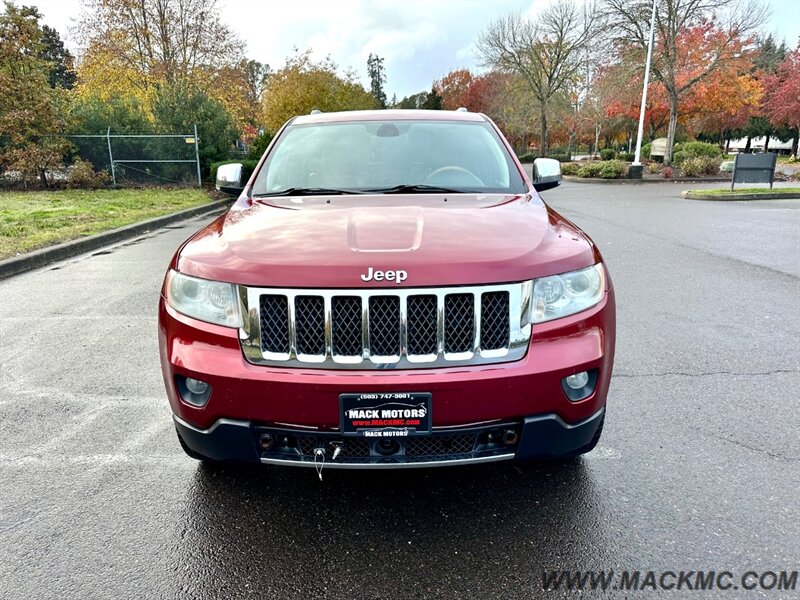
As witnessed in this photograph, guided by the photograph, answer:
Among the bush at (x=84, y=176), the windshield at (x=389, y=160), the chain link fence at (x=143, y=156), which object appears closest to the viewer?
the windshield at (x=389, y=160)

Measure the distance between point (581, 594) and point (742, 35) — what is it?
1268 inches

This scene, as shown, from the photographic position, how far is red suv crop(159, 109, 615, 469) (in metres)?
2.00

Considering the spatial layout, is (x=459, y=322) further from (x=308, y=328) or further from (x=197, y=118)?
(x=197, y=118)

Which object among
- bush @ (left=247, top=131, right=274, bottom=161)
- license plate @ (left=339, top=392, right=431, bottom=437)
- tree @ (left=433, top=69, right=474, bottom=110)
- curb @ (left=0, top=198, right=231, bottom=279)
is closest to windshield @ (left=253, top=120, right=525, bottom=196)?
license plate @ (left=339, top=392, right=431, bottom=437)

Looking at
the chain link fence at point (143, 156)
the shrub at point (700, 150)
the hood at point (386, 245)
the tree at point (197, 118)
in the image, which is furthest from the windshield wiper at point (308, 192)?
the shrub at point (700, 150)

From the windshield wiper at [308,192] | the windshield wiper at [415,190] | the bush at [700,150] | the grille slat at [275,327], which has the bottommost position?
the grille slat at [275,327]

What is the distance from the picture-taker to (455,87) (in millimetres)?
72562

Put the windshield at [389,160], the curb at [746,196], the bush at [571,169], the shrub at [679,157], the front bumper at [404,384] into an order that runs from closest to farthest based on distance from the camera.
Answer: the front bumper at [404,384], the windshield at [389,160], the curb at [746,196], the shrub at [679,157], the bush at [571,169]

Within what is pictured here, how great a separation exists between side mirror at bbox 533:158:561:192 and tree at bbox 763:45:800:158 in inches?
1880

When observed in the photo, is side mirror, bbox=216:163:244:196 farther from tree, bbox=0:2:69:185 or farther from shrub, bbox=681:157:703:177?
shrub, bbox=681:157:703:177

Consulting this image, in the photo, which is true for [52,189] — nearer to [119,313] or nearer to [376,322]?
[119,313]

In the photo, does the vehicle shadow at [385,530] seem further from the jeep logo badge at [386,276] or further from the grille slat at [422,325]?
the jeep logo badge at [386,276]

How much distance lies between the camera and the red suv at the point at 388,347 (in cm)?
200

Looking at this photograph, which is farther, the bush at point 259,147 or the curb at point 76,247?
the bush at point 259,147
